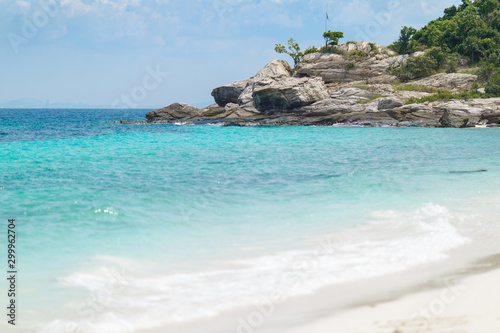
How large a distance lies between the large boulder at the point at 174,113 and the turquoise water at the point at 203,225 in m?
49.4

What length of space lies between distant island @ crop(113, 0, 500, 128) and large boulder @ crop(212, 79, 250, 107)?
172 millimetres

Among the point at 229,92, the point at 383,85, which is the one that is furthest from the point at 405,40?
the point at 229,92

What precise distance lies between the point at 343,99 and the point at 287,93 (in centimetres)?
757

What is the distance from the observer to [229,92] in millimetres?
73875

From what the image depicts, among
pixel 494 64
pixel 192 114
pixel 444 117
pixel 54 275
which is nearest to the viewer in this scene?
pixel 54 275

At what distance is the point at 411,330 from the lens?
5156 mm

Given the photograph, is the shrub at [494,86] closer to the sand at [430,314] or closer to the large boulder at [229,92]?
the large boulder at [229,92]

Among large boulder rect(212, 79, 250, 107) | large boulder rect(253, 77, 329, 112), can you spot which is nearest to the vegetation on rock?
large boulder rect(253, 77, 329, 112)

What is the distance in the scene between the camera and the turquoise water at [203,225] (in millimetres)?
6703

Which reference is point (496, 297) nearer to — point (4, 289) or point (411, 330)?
point (411, 330)

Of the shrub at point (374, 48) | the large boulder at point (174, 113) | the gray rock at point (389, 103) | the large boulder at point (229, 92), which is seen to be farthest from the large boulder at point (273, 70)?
→ the gray rock at point (389, 103)

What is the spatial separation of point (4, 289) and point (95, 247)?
2107 mm

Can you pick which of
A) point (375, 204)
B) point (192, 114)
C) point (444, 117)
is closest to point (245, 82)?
point (192, 114)

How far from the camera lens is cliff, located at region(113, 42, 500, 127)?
47438mm
